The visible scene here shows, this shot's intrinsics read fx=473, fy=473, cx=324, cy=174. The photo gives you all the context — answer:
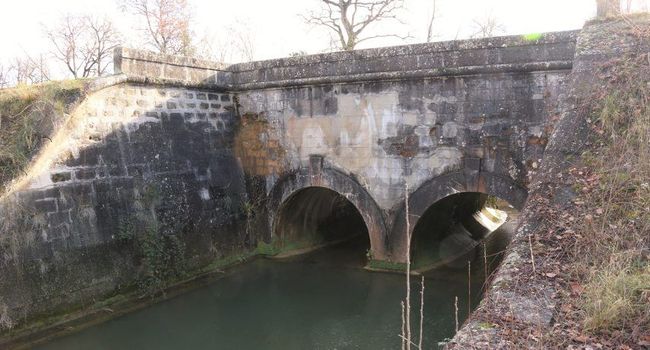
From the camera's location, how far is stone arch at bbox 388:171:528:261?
7057 mm

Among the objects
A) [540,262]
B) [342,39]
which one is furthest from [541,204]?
[342,39]

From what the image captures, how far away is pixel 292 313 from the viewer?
7.16 metres

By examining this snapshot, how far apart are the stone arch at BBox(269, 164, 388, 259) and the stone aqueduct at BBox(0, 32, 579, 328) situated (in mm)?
25

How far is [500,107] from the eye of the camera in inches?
279

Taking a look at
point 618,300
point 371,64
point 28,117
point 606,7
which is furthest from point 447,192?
point 28,117

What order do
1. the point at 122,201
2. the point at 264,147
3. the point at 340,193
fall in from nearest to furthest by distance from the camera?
1. the point at 122,201
2. the point at 340,193
3. the point at 264,147

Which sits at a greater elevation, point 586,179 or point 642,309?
point 586,179

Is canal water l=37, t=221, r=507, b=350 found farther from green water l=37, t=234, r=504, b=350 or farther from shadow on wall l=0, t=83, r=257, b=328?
shadow on wall l=0, t=83, r=257, b=328

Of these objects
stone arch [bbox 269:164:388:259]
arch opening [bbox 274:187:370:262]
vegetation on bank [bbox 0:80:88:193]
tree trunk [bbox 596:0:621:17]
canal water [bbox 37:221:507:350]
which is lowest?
canal water [bbox 37:221:507:350]

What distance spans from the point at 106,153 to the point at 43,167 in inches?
39.2

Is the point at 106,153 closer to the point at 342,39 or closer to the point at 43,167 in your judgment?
the point at 43,167

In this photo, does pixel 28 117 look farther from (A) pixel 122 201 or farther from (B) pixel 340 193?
(B) pixel 340 193

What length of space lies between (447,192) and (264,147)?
12.4 feet

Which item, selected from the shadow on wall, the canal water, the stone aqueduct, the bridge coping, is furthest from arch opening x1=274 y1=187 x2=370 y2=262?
the bridge coping
